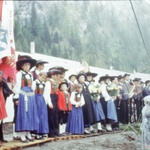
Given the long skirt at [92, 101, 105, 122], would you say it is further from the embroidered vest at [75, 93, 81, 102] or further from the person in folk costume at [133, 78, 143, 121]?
A: the person in folk costume at [133, 78, 143, 121]

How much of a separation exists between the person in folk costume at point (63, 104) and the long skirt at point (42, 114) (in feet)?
0.59

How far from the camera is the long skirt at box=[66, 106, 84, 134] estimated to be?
113 inches

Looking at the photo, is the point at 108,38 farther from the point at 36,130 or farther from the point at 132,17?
the point at 36,130

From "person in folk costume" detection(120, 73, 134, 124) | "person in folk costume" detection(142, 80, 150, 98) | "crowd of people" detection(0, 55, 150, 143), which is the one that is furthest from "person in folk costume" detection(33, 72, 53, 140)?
"person in folk costume" detection(142, 80, 150, 98)

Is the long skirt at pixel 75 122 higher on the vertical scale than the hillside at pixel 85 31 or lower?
lower

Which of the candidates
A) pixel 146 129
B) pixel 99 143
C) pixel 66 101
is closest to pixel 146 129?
pixel 146 129

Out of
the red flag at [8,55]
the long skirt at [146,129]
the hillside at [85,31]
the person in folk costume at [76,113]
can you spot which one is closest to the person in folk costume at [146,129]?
the long skirt at [146,129]

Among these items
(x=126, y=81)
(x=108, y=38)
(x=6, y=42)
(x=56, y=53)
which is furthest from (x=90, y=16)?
(x=6, y=42)

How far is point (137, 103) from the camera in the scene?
292 cm

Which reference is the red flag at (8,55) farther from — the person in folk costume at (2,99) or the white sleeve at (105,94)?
the white sleeve at (105,94)

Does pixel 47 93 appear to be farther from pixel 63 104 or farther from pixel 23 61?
pixel 23 61

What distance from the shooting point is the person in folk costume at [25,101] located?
252 centimetres

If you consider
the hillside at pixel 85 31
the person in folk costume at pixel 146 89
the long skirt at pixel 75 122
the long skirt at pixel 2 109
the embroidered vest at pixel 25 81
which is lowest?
the long skirt at pixel 75 122

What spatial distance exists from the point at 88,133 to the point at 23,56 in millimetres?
834
